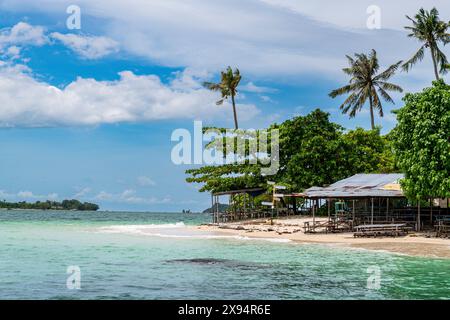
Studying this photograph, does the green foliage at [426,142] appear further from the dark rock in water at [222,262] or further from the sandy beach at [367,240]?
the dark rock in water at [222,262]

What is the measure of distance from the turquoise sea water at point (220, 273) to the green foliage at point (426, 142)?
5.44m

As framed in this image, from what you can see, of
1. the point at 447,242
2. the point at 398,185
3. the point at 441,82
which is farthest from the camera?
the point at 398,185

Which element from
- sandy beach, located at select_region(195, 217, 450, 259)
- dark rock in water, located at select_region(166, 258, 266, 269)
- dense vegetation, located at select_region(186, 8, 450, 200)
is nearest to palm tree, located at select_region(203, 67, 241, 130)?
dense vegetation, located at select_region(186, 8, 450, 200)

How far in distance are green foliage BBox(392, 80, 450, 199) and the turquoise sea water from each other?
5.44 meters

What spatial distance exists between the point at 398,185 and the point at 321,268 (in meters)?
13.3

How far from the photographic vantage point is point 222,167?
46.7 m

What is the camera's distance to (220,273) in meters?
16.5

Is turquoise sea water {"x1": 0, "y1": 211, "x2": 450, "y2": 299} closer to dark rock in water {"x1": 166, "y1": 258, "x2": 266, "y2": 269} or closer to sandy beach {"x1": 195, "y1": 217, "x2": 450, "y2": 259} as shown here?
dark rock in water {"x1": 166, "y1": 258, "x2": 266, "y2": 269}

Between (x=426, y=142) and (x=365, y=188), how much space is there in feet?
19.4

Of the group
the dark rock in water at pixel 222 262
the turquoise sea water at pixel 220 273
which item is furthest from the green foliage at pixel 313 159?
the dark rock in water at pixel 222 262

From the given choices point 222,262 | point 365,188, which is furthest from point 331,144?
point 222,262

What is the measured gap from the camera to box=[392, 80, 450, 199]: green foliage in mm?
25359
